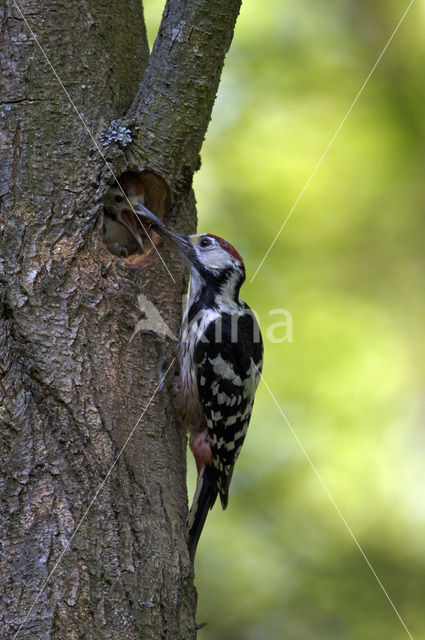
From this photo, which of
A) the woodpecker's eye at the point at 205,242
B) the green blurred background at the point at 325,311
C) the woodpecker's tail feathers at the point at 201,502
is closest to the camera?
the woodpecker's tail feathers at the point at 201,502

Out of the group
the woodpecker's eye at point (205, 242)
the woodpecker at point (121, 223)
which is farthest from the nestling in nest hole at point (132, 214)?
the woodpecker's eye at point (205, 242)

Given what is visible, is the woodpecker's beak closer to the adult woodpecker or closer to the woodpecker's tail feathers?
the adult woodpecker

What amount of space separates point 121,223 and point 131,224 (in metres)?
0.05

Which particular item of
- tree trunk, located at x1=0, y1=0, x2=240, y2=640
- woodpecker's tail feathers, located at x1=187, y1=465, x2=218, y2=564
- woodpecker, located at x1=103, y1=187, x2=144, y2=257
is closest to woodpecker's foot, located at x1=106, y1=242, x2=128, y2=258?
woodpecker, located at x1=103, y1=187, x2=144, y2=257

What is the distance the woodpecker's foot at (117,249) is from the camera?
333cm

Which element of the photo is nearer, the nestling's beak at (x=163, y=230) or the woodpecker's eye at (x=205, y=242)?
the nestling's beak at (x=163, y=230)

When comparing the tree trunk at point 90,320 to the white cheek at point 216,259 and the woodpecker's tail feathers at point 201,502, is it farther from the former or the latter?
the white cheek at point 216,259

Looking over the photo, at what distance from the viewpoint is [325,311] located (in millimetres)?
4875

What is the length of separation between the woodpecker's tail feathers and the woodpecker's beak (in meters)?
1.20

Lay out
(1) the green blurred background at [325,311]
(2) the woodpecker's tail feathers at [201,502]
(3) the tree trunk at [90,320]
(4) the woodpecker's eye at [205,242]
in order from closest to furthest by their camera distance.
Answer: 1. (3) the tree trunk at [90,320]
2. (2) the woodpecker's tail feathers at [201,502]
3. (4) the woodpecker's eye at [205,242]
4. (1) the green blurred background at [325,311]

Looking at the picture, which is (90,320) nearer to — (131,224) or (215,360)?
(131,224)

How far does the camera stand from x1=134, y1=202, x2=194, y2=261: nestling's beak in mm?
3240

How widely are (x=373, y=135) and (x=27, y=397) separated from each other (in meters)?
3.48

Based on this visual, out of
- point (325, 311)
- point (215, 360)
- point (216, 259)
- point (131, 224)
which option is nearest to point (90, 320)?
point (131, 224)
